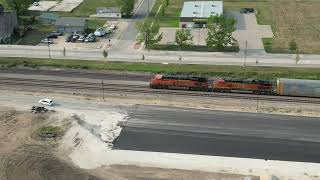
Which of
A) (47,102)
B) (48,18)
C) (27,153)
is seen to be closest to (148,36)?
(47,102)

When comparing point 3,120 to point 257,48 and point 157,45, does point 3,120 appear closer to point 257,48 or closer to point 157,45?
point 157,45

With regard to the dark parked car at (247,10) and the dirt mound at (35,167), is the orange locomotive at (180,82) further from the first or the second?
the dark parked car at (247,10)

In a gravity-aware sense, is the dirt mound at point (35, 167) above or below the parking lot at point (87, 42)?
below

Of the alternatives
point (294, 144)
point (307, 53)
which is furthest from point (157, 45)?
point (294, 144)

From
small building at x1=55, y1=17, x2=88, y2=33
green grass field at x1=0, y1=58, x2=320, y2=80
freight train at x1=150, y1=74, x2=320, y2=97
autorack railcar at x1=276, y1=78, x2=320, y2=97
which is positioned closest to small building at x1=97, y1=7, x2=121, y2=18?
small building at x1=55, y1=17, x2=88, y2=33

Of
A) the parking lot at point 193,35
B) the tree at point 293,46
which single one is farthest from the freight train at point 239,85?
the parking lot at point 193,35

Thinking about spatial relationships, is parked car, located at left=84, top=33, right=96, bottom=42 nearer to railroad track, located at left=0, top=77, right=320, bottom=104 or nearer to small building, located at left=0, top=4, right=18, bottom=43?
small building, located at left=0, top=4, right=18, bottom=43
